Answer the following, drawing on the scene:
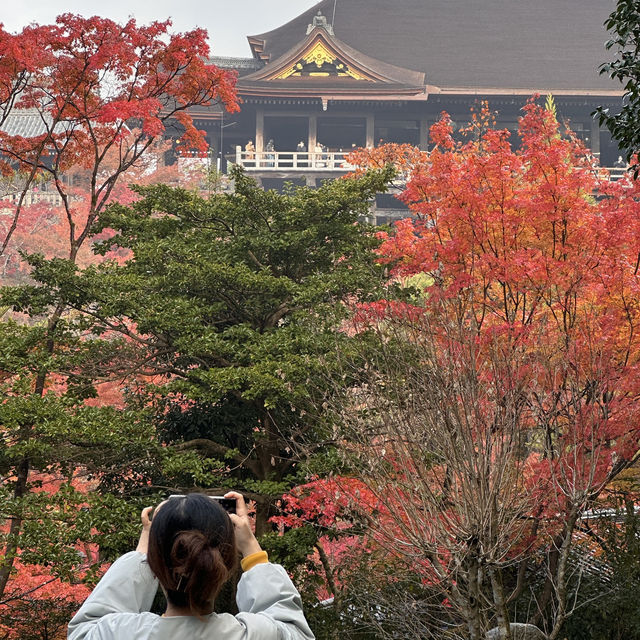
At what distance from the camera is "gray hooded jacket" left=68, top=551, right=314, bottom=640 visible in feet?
6.33

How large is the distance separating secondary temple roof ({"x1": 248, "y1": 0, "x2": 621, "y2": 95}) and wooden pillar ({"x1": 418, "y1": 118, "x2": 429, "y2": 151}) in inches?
66.2

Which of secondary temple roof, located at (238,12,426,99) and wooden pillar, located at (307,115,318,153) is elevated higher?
secondary temple roof, located at (238,12,426,99)

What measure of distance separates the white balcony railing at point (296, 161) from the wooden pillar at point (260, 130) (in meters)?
0.34

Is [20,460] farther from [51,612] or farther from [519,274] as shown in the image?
[519,274]

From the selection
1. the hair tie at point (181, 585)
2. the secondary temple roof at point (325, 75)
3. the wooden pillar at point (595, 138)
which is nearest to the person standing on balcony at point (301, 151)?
the secondary temple roof at point (325, 75)

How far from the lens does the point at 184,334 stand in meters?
9.57

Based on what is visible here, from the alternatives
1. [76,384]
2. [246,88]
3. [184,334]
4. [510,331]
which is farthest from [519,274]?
[246,88]

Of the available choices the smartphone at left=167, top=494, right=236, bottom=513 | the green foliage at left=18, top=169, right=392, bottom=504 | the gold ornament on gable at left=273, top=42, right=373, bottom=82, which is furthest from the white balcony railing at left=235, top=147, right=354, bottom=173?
the smartphone at left=167, top=494, right=236, bottom=513

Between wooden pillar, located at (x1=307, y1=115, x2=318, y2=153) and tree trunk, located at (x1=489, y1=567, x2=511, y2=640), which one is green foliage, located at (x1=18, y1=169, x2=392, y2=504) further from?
wooden pillar, located at (x1=307, y1=115, x2=318, y2=153)

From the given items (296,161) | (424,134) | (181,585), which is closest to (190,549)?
(181,585)

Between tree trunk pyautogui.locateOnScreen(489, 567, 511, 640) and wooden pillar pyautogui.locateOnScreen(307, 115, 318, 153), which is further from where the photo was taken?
wooden pillar pyautogui.locateOnScreen(307, 115, 318, 153)

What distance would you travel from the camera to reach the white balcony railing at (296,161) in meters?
30.0

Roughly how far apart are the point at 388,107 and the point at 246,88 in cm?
537

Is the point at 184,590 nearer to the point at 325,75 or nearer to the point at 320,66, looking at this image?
the point at 325,75
